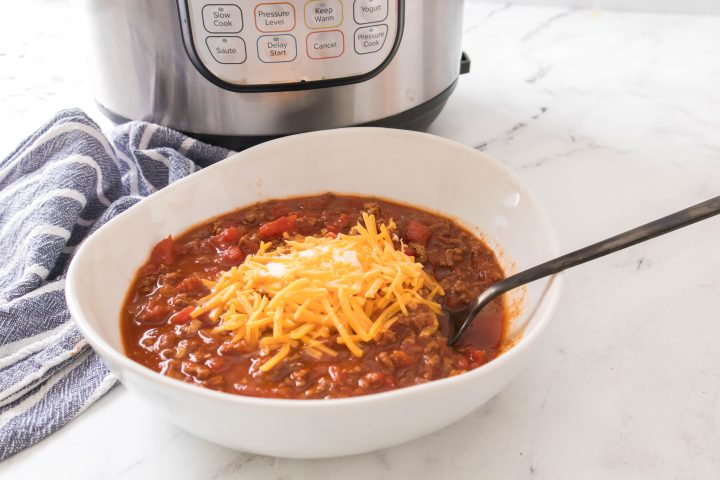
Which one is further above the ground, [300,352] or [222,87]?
[222,87]

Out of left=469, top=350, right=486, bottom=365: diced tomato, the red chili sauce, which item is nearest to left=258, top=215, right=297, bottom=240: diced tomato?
the red chili sauce

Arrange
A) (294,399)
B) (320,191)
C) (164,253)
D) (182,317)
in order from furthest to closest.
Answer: (320,191) → (164,253) → (182,317) → (294,399)

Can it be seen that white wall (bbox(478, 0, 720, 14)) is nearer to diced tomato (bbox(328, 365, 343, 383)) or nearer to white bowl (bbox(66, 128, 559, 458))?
white bowl (bbox(66, 128, 559, 458))

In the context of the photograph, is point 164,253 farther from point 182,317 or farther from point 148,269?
point 182,317

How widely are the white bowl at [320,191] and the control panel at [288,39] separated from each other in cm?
11

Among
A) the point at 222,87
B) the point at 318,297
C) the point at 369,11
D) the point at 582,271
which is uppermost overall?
the point at 369,11

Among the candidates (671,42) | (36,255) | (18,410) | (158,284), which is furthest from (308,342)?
(671,42)

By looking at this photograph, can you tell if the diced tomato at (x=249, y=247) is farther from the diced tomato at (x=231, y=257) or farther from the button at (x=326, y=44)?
the button at (x=326, y=44)

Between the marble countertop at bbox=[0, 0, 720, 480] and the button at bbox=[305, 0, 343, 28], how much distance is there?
1.60 ft

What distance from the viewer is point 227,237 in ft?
3.70

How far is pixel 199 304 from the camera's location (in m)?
1.00

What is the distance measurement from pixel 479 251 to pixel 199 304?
41 centimetres

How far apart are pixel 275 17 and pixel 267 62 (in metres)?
0.07

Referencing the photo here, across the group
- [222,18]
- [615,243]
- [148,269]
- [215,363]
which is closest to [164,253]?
[148,269]
